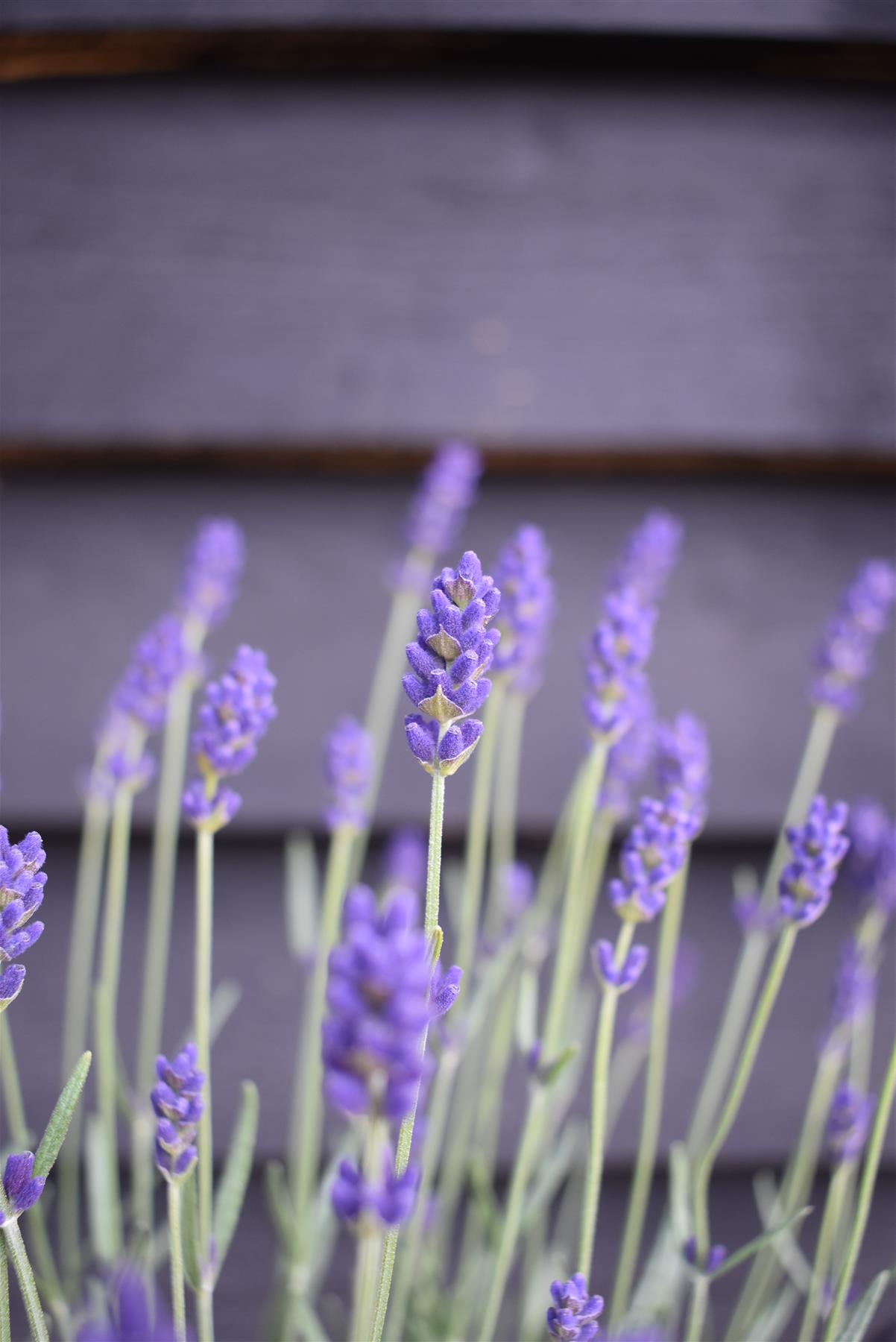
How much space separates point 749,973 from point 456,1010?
41 centimetres

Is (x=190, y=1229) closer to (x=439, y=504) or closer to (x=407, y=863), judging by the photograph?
(x=407, y=863)

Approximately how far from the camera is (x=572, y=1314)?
456mm

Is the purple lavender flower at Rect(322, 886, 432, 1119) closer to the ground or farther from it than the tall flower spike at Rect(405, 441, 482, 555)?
closer to the ground

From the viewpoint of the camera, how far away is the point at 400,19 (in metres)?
1.04

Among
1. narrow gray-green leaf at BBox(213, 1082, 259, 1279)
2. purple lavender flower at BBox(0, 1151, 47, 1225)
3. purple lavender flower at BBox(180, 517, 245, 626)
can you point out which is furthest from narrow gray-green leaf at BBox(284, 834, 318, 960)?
purple lavender flower at BBox(0, 1151, 47, 1225)

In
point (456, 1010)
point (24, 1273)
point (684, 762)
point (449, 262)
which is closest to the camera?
point (24, 1273)

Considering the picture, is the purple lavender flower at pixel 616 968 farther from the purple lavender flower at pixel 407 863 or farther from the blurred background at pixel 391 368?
the blurred background at pixel 391 368

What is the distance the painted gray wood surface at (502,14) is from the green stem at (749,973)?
77cm

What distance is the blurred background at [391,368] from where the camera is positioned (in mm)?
1104

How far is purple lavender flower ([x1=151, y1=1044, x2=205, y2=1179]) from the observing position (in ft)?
1.46

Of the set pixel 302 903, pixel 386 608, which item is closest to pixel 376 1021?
pixel 302 903

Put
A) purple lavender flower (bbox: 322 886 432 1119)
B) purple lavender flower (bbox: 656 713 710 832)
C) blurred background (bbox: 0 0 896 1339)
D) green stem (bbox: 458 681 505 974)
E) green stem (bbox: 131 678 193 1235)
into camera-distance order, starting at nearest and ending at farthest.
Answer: purple lavender flower (bbox: 322 886 432 1119)
purple lavender flower (bbox: 656 713 710 832)
green stem (bbox: 458 681 505 974)
green stem (bbox: 131 678 193 1235)
blurred background (bbox: 0 0 896 1339)

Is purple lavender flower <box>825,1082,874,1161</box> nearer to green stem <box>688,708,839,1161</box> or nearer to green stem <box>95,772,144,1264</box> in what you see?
green stem <box>688,708,839,1161</box>

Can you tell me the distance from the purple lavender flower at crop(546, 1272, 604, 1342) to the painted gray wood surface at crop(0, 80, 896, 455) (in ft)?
2.95
